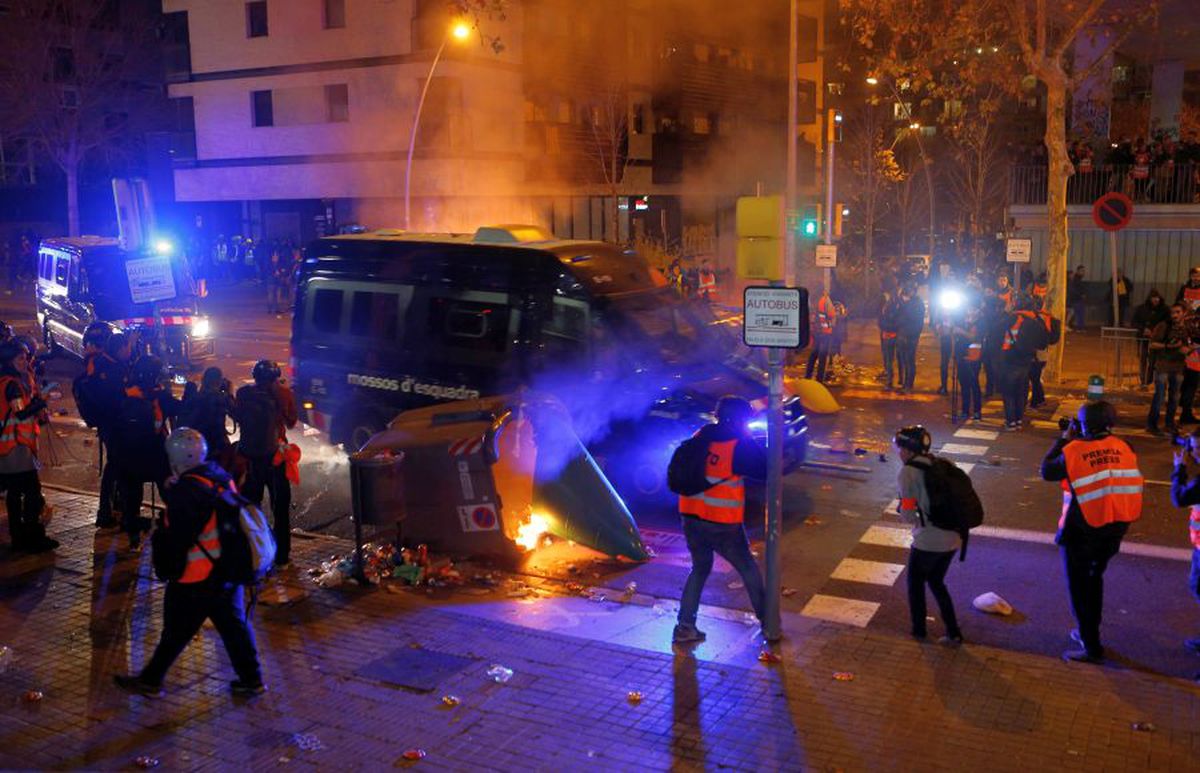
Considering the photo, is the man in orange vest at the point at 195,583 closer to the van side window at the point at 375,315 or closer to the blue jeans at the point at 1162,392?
the van side window at the point at 375,315

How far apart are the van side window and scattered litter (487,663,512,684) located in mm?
5350

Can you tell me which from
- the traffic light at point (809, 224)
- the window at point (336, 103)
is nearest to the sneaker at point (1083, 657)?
the traffic light at point (809, 224)

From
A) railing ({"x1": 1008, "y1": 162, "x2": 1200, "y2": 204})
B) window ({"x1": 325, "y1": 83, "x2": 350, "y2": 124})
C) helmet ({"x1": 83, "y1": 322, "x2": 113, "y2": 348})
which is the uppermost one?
window ({"x1": 325, "y1": 83, "x2": 350, "y2": 124})

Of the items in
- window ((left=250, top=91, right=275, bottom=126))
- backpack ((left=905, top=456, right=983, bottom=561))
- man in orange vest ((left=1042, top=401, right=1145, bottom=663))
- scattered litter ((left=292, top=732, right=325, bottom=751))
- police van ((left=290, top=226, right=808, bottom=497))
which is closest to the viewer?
scattered litter ((left=292, top=732, right=325, bottom=751))

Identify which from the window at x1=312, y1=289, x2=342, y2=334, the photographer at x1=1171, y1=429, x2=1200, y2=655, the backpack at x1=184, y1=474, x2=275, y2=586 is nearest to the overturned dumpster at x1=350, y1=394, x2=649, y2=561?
the backpack at x1=184, y1=474, x2=275, y2=586

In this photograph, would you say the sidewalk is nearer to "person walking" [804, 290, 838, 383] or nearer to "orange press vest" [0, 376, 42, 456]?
"orange press vest" [0, 376, 42, 456]

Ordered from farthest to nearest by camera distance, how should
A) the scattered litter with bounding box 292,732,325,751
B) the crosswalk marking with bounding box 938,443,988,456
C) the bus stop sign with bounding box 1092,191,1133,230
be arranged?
the bus stop sign with bounding box 1092,191,1133,230, the crosswalk marking with bounding box 938,443,988,456, the scattered litter with bounding box 292,732,325,751

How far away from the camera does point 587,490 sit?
8109mm

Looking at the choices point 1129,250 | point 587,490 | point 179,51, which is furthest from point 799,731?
point 179,51

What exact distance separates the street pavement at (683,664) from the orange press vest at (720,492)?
83cm

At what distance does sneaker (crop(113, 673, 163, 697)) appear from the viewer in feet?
19.2

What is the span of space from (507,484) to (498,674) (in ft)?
7.37

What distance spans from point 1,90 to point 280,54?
10.3 metres

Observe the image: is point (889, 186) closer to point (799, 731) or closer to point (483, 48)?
point (483, 48)
